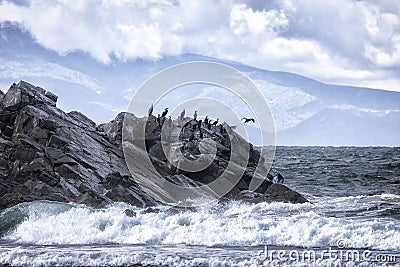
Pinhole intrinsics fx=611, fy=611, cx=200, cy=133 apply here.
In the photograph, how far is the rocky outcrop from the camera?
24172 millimetres

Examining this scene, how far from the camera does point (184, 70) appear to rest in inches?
1035

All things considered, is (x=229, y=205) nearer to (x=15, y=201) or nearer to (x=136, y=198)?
(x=136, y=198)

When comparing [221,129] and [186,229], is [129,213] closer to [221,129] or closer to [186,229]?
[186,229]

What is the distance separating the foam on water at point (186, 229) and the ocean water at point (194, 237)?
3 cm

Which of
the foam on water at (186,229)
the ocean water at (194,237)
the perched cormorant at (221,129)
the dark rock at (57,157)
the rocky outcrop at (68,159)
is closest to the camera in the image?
the ocean water at (194,237)

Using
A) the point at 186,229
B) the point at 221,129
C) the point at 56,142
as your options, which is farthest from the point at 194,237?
the point at 221,129

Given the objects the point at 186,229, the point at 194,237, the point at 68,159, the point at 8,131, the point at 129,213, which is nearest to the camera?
the point at 194,237

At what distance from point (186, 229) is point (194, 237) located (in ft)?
2.50

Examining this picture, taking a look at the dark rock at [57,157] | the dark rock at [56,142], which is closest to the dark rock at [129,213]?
the dark rock at [57,157]

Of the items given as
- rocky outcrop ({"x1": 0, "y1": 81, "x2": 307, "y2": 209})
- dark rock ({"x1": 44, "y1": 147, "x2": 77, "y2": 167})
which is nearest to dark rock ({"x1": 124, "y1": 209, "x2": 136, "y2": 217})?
rocky outcrop ({"x1": 0, "y1": 81, "x2": 307, "y2": 209})

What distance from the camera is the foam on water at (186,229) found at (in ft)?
60.3

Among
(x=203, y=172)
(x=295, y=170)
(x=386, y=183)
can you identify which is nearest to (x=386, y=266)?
(x=203, y=172)

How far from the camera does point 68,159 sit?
25.7m

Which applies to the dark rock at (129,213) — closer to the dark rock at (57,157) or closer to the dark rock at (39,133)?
the dark rock at (57,157)
